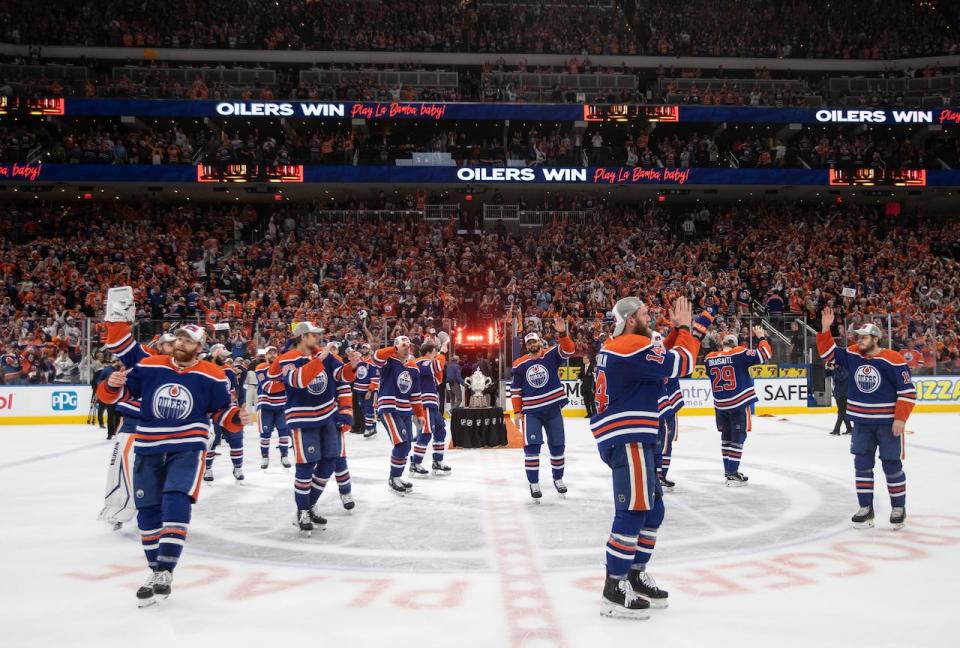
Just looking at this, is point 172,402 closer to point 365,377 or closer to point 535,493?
point 535,493

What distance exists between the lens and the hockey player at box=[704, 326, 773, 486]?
434 inches

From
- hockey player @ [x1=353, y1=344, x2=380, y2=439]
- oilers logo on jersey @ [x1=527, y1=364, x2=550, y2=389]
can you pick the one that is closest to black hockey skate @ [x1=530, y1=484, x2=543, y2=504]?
oilers logo on jersey @ [x1=527, y1=364, x2=550, y2=389]

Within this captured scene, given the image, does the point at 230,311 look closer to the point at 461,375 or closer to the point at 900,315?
the point at 461,375

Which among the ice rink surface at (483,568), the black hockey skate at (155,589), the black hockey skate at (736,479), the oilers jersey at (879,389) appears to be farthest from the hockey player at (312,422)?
the black hockey skate at (736,479)

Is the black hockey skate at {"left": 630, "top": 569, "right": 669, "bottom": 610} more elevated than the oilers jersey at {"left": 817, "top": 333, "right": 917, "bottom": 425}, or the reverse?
the oilers jersey at {"left": 817, "top": 333, "right": 917, "bottom": 425}

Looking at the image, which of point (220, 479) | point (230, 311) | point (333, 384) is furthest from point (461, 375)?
point (333, 384)

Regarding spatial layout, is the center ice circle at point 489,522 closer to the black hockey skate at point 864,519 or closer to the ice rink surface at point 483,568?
the ice rink surface at point 483,568

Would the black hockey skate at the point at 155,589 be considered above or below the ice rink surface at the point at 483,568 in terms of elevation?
above

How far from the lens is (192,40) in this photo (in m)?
37.8

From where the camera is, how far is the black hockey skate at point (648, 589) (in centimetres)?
570

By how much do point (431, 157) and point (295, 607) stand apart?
98.5ft

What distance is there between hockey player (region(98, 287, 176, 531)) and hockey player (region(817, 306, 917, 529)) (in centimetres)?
663

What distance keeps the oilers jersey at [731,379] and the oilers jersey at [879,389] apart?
254 centimetres

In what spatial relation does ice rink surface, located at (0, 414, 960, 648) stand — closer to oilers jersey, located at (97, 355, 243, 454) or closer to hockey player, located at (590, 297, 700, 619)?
hockey player, located at (590, 297, 700, 619)
